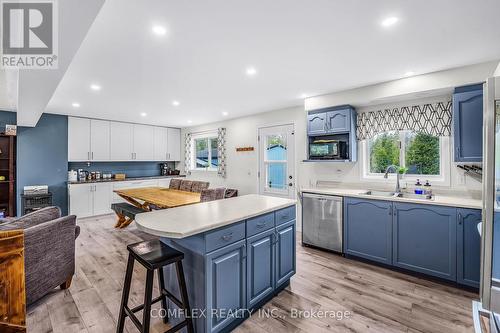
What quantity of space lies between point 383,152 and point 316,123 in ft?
3.62

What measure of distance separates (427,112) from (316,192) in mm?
1793

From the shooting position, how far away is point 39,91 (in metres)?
2.64

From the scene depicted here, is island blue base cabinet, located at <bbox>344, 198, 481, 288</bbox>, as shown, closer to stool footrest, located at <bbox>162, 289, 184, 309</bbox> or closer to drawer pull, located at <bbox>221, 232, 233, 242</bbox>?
drawer pull, located at <bbox>221, 232, 233, 242</bbox>

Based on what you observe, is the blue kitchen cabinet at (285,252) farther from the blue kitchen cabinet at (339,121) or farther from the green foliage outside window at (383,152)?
the green foliage outside window at (383,152)

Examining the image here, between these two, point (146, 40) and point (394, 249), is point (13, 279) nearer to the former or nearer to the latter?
point (146, 40)

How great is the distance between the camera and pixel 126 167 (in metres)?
6.44

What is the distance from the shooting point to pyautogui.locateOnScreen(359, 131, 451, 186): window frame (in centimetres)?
298

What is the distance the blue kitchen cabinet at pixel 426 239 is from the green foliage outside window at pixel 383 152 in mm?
923

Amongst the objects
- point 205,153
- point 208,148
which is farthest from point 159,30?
point 205,153

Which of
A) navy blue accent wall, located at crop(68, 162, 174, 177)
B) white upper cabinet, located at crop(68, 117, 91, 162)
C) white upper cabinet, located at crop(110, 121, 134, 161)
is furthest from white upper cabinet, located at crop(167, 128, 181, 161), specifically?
white upper cabinet, located at crop(68, 117, 91, 162)

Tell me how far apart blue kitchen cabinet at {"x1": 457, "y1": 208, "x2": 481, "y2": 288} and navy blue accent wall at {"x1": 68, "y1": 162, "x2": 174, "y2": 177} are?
689 cm

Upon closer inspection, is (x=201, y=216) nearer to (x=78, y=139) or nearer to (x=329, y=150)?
(x=329, y=150)

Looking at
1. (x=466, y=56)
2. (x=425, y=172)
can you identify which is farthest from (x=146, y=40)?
(x=425, y=172)

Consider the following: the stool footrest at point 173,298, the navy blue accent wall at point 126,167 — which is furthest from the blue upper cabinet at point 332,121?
the navy blue accent wall at point 126,167
